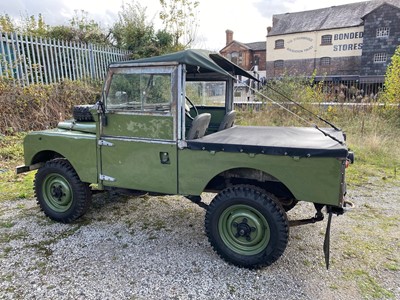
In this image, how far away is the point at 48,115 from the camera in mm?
8539

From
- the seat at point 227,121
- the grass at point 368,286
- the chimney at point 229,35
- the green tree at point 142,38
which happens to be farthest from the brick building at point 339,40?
the grass at point 368,286

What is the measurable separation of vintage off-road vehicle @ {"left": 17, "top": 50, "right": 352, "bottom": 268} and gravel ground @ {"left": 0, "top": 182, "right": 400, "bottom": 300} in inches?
11.2

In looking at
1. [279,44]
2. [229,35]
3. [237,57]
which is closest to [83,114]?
[279,44]

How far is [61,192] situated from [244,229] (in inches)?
97.3

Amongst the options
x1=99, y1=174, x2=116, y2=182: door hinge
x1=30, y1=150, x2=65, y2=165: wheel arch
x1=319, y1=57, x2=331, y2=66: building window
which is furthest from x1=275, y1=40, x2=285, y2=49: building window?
x1=99, y1=174, x2=116, y2=182: door hinge

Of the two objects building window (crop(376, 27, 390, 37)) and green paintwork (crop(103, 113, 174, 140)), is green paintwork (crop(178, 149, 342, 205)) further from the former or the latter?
building window (crop(376, 27, 390, 37))

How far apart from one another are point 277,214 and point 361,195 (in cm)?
287

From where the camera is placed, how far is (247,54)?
145ft

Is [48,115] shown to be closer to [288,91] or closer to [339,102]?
[288,91]

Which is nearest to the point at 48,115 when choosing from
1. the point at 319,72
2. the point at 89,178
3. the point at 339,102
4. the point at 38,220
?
the point at 38,220

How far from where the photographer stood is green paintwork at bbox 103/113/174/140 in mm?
3192

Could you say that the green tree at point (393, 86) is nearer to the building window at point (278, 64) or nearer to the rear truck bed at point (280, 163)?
the rear truck bed at point (280, 163)

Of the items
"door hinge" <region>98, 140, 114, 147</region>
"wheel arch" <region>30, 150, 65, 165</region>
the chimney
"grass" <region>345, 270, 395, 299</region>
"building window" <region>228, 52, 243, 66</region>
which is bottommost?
"grass" <region>345, 270, 395, 299</region>

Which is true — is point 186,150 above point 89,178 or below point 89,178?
above
